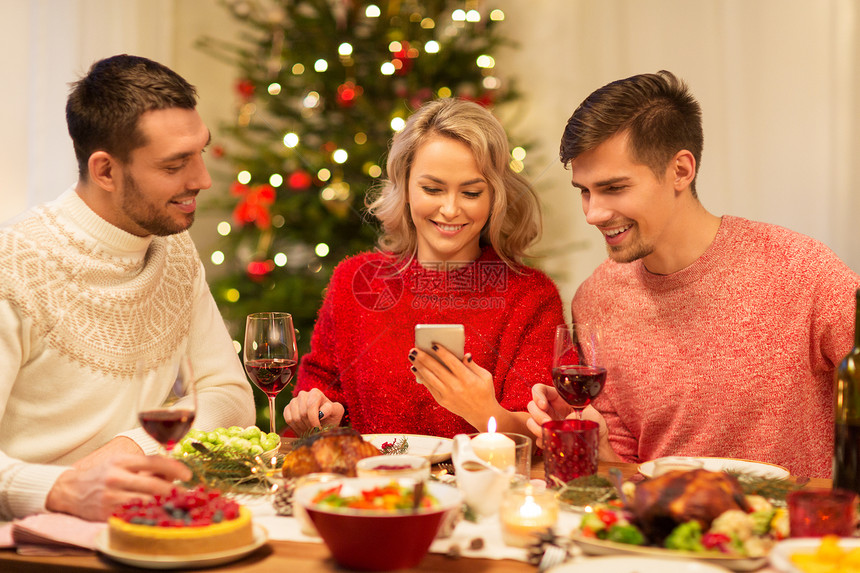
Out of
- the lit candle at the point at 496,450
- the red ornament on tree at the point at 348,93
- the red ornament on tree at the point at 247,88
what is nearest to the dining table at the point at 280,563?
the lit candle at the point at 496,450

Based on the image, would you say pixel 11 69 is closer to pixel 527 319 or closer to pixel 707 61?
pixel 527 319

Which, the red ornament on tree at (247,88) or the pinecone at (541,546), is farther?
the red ornament on tree at (247,88)

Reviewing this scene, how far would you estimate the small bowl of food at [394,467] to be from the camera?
1.24m

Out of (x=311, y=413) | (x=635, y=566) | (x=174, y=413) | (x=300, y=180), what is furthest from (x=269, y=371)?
(x=300, y=180)

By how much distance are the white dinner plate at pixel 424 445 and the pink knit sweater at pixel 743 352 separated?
Answer: 620 millimetres

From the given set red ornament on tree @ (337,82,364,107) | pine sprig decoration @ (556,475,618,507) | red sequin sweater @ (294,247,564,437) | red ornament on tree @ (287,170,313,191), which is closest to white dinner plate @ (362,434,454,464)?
pine sprig decoration @ (556,475,618,507)

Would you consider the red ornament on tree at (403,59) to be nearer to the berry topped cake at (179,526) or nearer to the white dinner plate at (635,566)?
the berry topped cake at (179,526)

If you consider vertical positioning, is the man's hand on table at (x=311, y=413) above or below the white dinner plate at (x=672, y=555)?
above

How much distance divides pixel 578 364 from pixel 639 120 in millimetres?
774

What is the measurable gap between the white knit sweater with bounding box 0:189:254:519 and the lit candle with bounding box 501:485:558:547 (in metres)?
0.77

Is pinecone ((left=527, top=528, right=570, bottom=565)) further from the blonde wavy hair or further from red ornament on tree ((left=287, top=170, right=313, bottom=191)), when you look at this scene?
red ornament on tree ((left=287, top=170, right=313, bottom=191))

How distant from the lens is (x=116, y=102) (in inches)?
71.1

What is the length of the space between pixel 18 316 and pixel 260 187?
2.36 metres

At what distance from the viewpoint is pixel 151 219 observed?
185 cm
